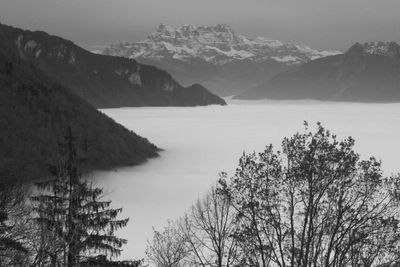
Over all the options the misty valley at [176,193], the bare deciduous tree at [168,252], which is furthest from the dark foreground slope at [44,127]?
the bare deciduous tree at [168,252]

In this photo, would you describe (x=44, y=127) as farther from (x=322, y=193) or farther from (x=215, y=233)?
(x=322, y=193)

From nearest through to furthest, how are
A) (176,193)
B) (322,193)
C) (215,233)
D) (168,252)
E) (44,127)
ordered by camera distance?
(322,193) → (168,252) → (215,233) → (176,193) → (44,127)

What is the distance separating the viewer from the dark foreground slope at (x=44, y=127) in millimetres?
92125

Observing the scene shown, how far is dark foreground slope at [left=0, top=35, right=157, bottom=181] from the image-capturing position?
92.1 m

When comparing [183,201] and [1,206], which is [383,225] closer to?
[1,206]

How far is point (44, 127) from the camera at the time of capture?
104 m

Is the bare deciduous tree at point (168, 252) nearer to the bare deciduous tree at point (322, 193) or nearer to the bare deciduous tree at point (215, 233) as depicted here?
the bare deciduous tree at point (215, 233)

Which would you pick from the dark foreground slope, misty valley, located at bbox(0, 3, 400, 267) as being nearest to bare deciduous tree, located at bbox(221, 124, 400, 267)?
misty valley, located at bbox(0, 3, 400, 267)

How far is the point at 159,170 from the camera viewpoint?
10300 centimetres

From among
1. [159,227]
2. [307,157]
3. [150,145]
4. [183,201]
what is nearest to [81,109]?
[150,145]

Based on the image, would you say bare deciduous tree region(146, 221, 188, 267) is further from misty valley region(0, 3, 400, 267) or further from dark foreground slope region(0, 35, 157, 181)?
dark foreground slope region(0, 35, 157, 181)

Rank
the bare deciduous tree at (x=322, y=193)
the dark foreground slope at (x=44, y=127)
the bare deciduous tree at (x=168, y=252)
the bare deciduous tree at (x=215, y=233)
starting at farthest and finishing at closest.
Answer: the dark foreground slope at (x=44, y=127) → the bare deciduous tree at (x=168, y=252) → the bare deciduous tree at (x=215, y=233) → the bare deciduous tree at (x=322, y=193)

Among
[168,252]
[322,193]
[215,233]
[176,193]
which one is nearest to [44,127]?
[176,193]

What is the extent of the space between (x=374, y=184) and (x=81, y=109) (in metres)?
110
